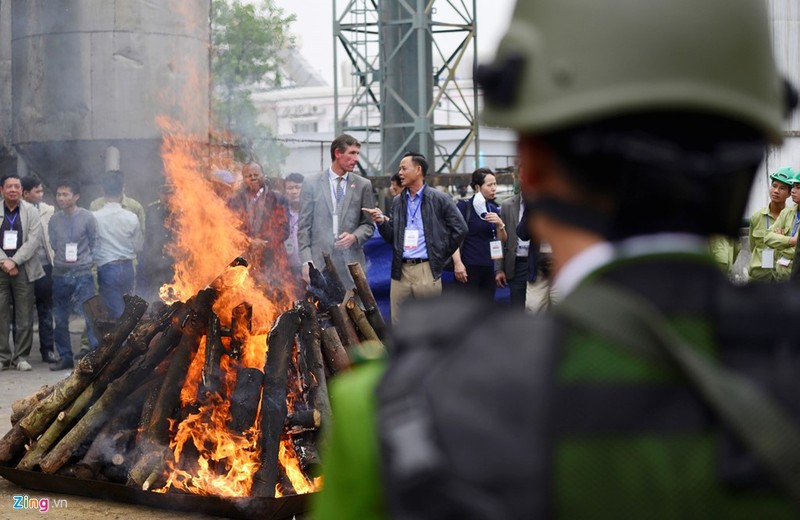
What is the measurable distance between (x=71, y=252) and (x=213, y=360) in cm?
579

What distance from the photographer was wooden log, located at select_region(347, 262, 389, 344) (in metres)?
8.29

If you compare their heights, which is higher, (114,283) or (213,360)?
(213,360)

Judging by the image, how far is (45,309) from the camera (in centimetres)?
1291

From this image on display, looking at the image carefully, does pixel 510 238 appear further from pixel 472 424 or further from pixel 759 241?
pixel 472 424

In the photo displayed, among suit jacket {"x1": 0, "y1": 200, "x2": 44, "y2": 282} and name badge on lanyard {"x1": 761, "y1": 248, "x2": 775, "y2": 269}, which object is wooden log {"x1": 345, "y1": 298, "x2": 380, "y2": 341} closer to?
name badge on lanyard {"x1": 761, "y1": 248, "x2": 775, "y2": 269}

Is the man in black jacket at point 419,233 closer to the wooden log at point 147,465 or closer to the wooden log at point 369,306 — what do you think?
the wooden log at point 369,306

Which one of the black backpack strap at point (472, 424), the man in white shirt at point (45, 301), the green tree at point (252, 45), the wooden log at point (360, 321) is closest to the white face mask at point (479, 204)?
the wooden log at point (360, 321)

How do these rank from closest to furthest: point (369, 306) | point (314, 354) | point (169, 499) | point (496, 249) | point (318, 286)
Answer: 1. point (169, 499)
2. point (314, 354)
3. point (369, 306)
4. point (318, 286)
5. point (496, 249)

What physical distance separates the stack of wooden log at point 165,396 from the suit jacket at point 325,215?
294 cm

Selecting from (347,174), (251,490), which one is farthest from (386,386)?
(347,174)

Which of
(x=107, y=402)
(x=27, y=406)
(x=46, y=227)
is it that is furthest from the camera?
(x=46, y=227)

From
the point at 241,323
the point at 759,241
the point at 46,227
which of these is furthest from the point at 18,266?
the point at 759,241

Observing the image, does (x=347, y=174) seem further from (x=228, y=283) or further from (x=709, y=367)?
(x=709, y=367)

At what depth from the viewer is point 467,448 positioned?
1187 mm
